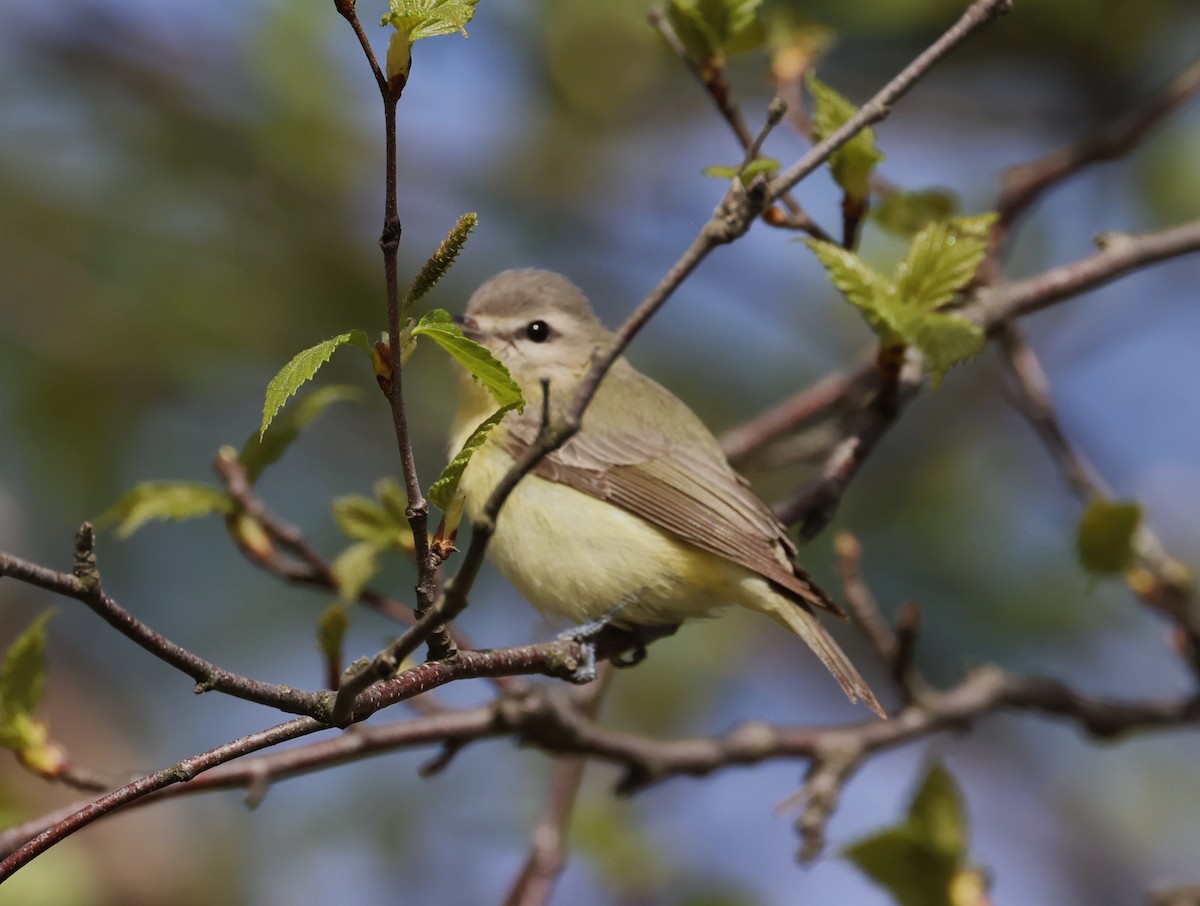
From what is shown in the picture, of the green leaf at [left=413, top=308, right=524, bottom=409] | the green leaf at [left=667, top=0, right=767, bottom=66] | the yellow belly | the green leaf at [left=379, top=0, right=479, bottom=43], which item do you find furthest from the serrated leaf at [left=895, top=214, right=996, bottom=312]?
the green leaf at [left=379, top=0, right=479, bottom=43]

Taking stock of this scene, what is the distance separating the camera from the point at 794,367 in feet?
21.7

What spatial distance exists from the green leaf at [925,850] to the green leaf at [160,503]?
5.35 ft

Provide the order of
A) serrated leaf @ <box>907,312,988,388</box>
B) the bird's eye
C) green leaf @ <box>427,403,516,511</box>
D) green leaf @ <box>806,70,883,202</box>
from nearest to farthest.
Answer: green leaf @ <box>427,403,516,511</box>, serrated leaf @ <box>907,312,988,388</box>, green leaf @ <box>806,70,883,202</box>, the bird's eye

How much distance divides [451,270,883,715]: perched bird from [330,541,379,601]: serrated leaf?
1.07ft

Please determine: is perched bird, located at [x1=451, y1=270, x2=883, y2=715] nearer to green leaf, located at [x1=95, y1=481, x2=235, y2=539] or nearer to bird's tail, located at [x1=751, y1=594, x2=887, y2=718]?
bird's tail, located at [x1=751, y1=594, x2=887, y2=718]

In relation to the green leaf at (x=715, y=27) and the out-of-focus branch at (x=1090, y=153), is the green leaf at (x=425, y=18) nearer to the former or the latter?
the green leaf at (x=715, y=27)

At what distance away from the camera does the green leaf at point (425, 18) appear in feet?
5.49

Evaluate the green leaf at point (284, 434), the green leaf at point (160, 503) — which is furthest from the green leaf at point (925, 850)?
the green leaf at point (160, 503)

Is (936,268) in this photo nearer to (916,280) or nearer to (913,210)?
(916,280)

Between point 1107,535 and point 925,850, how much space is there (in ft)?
2.79

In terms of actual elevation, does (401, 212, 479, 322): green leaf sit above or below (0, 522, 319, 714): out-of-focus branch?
above

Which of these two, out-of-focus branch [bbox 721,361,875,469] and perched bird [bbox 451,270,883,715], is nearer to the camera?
perched bird [bbox 451,270,883,715]

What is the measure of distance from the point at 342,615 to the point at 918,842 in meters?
1.33

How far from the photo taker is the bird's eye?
14.0 feet
